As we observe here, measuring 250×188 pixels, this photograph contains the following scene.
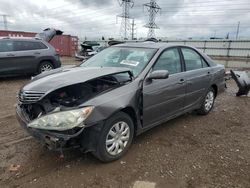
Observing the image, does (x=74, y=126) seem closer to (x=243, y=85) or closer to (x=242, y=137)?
(x=242, y=137)

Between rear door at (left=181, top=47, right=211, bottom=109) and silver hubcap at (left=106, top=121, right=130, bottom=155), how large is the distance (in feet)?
5.76

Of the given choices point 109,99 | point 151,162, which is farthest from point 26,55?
point 151,162

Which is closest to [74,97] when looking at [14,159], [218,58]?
[14,159]

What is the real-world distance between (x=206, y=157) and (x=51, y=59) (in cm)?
829

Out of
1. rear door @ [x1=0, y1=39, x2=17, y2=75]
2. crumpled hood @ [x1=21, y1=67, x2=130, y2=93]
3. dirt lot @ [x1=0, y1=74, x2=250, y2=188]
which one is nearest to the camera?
dirt lot @ [x1=0, y1=74, x2=250, y2=188]

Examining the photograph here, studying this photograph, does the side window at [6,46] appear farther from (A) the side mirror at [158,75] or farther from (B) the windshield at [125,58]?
(A) the side mirror at [158,75]

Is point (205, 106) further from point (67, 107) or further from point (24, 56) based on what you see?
point (24, 56)

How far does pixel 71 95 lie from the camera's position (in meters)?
3.36

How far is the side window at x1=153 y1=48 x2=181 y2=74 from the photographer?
13.5ft

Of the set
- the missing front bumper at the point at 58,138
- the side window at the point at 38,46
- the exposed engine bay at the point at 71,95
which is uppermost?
the side window at the point at 38,46

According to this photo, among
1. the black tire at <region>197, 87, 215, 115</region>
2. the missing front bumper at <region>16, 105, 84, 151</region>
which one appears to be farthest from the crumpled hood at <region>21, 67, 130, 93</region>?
the black tire at <region>197, 87, 215, 115</region>

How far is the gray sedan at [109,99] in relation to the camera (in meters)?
2.91

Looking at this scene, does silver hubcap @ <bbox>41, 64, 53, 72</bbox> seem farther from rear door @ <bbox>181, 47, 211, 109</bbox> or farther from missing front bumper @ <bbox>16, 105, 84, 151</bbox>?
missing front bumper @ <bbox>16, 105, 84, 151</bbox>

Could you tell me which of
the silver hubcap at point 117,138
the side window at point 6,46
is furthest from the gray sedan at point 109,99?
the side window at point 6,46
